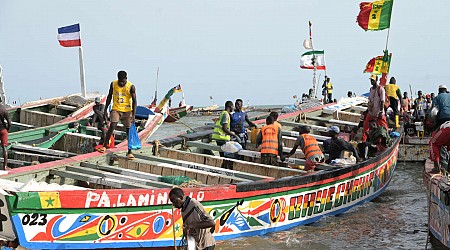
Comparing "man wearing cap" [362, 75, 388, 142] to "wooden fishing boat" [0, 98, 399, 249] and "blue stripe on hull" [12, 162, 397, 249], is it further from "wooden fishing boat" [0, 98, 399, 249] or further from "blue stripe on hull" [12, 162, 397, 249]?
"blue stripe on hull" [12, 162, 397, 249]

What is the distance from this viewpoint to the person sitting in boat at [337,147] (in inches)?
508

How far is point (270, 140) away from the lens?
12.6 meters

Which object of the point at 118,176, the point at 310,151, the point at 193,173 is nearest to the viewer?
the point at 118,176

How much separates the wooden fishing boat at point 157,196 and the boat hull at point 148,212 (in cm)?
1

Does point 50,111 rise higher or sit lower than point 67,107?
lower

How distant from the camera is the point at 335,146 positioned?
511 inches

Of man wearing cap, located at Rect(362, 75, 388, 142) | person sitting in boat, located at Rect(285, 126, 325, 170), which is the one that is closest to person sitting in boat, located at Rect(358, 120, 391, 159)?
man wearing cap, located at Rect(362, 75, 388, 142)

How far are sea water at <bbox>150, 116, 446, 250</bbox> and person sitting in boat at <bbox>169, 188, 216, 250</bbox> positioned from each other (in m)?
3.18

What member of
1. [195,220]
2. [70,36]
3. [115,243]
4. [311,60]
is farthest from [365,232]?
[311,60]

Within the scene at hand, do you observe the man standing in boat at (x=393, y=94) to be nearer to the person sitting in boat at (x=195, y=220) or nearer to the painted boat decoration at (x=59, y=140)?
the painted boat decoration at (x=59, y=140)

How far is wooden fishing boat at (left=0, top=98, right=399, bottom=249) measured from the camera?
829 centimetres

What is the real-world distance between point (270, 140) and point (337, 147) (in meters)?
1.38

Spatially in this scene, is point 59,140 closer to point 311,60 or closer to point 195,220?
point 195,220

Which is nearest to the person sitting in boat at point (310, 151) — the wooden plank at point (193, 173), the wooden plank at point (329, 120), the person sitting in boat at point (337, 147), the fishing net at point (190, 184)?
the person sitting in boat at point (337, 147)
